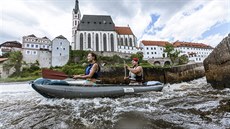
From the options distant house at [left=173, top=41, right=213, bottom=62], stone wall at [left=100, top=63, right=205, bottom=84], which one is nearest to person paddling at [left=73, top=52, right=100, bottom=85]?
stone wall at [left=100, top=63, right=205, bottom=84]

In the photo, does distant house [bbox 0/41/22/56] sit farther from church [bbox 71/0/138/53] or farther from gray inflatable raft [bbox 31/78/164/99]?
gray inflatable raft [bbox 31/78/164/99]

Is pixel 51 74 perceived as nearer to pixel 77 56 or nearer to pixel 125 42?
pixel 77 56

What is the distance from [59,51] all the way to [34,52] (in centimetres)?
764

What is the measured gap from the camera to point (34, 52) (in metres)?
48.8

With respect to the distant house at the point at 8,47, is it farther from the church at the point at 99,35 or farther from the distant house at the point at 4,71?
the church at the point at 99,35

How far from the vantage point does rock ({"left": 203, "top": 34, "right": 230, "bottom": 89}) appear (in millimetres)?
6617

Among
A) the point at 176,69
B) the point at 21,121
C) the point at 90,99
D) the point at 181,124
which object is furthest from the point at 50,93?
the point at 176,69

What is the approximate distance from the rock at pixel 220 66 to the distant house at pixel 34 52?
4825cm

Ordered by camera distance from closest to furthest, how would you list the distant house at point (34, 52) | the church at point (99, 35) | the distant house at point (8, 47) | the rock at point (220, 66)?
1. the rock at point (220, 66)
2. the distant house at point (34, 52)
3. the distant house at point (8, 47)
4. the church at point (99, 35)

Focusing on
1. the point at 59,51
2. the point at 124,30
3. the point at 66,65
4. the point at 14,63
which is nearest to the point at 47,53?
the point at 59,51

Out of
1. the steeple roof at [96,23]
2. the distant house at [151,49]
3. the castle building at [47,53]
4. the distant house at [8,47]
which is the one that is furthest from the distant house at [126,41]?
the distant house at [8,47]

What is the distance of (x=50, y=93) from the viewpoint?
519cm

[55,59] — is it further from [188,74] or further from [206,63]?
[206,63]

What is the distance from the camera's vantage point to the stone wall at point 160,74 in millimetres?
11500
